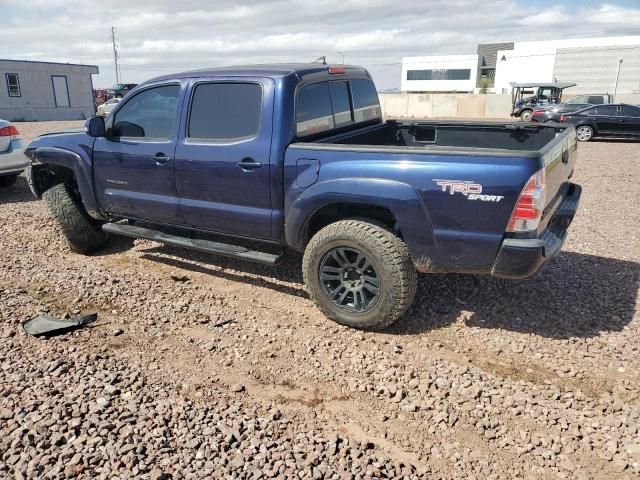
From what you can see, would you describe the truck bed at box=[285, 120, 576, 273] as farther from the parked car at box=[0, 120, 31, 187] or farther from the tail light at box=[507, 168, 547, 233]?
the parked car at box=[0, 120, 31, 187]

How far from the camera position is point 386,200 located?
358 centimetres

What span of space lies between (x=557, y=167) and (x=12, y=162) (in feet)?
25.3

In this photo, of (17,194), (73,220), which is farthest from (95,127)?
(17,194)

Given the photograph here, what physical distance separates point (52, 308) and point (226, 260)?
1.74 metres

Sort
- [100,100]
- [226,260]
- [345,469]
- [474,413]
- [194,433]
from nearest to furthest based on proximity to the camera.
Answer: [345,469] → [194,433] → [474,413] → [226,260] → [100,100]

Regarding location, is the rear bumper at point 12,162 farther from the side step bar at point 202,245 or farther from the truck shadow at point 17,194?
the side step bar at point 202,245

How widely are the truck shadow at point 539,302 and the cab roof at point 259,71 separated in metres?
2.11

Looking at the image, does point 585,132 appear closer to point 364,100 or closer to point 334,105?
point 364,100

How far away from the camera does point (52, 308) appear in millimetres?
4320

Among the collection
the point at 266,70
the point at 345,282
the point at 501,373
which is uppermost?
the point at 266,70

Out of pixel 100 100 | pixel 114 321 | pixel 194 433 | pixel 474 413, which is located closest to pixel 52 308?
pixel 114 321

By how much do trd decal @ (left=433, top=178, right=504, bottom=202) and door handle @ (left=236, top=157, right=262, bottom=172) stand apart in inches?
57.4

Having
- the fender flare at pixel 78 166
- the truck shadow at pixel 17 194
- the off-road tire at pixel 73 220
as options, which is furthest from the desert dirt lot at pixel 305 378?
the truck shadow at pixel 17 194

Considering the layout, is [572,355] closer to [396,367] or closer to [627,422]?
[627,422]
